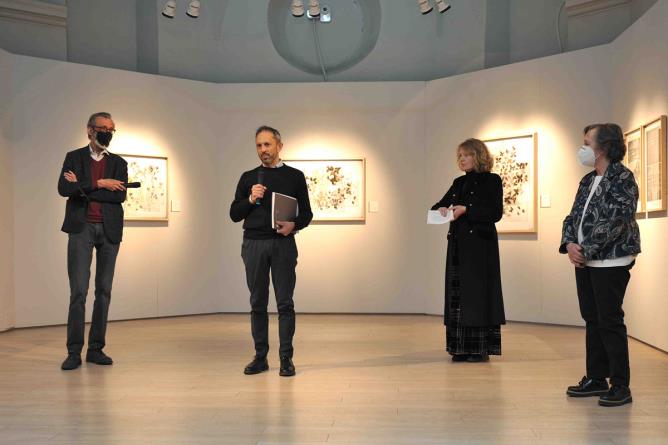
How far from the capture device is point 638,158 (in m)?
7.76

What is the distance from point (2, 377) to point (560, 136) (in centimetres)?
627

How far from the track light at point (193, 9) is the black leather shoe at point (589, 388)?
7.17m

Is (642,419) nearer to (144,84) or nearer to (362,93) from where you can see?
(362,93)

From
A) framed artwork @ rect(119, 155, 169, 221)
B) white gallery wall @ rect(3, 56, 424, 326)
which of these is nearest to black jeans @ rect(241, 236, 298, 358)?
framed artwork @ rect(119, 155, 169, 221)

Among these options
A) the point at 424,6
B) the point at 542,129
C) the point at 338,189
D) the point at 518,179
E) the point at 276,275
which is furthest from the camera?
the point at 338,189

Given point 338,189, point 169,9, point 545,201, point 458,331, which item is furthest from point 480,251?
point 169,9

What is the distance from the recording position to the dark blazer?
6.16 m

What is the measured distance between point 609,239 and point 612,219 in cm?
12

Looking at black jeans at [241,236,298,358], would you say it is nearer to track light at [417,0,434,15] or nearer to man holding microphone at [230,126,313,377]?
man holding microphone at [230,126,313,377]

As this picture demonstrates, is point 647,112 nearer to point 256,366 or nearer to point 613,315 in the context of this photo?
point 613,315

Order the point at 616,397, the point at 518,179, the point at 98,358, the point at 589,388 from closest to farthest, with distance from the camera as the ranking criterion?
the point at 616,397 → the point at 589,388 → the point at 98,358 → the point at 518,179

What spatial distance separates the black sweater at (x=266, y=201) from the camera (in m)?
5.84

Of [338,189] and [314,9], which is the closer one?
[314,9]

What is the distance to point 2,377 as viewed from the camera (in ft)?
19.3
